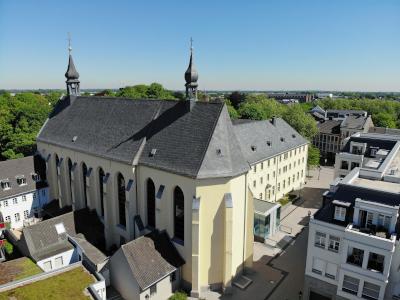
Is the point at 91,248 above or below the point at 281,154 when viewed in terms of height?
below

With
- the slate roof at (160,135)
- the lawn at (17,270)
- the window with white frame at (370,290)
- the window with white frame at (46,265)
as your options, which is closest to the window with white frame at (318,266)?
the window with white frame at (370,290)

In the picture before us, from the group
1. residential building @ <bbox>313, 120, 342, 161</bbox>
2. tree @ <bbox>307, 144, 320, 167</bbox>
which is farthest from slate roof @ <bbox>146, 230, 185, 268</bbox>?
residential building @ <bbox>313, 120, 342, 161</bbox>

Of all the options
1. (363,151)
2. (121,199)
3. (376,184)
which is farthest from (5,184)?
(363,151)

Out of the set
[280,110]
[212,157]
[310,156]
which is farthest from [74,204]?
[280,110]

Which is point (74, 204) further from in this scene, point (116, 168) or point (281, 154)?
point (281, 154)

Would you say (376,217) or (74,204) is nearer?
(376,217)
